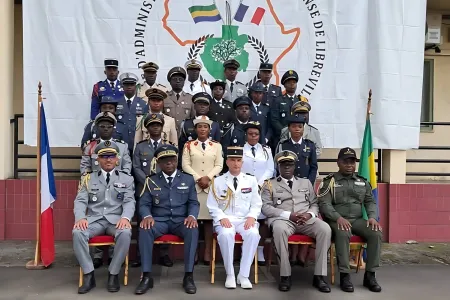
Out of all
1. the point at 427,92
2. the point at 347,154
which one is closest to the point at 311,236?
the point at 347,154

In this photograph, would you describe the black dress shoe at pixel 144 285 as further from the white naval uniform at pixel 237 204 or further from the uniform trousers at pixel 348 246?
the uniform trousers at pixel 348 246

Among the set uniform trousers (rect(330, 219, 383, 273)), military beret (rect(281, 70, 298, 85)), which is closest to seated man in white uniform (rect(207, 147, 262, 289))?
uniform trousers (rect(330, 219, 383, 273))

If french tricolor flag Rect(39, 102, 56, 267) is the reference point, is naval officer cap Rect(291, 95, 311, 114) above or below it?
above

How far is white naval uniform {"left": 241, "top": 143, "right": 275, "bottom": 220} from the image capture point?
5.96 metres

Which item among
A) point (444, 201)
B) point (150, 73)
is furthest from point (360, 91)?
point (150, 73)

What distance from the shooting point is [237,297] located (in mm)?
4875

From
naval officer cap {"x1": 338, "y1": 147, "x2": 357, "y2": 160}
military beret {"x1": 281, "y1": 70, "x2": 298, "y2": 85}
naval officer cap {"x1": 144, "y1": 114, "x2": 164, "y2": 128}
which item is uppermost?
military beret {"x1": 281, "y1": 70, "x2": 298, "y2": 85}

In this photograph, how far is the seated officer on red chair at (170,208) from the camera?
5.07 meters

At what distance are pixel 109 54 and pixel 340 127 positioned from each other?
10.8 ft

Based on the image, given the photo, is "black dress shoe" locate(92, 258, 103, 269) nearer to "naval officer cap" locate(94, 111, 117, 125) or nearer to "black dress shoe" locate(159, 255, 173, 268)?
"black dress shoe" locate(159, 255, 173, 268)

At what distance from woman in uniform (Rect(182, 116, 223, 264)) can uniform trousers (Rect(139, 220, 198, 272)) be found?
0.64 metres

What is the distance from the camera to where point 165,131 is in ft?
19.6

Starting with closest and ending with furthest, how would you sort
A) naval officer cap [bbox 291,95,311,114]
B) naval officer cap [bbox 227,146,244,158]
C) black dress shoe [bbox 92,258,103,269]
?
1. naval officer cap [bbox 227,146,244,158]
2. black dress shoe [bbox 92,258,103,269]
3. naval officer cap [bbox 291,95,311,114]

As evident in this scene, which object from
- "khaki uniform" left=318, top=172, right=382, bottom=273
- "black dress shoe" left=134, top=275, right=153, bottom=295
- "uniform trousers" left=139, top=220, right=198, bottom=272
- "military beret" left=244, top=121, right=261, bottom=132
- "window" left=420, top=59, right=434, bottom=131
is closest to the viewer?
"black dress shoe" left=134, top=275, right=153, bottom=295
